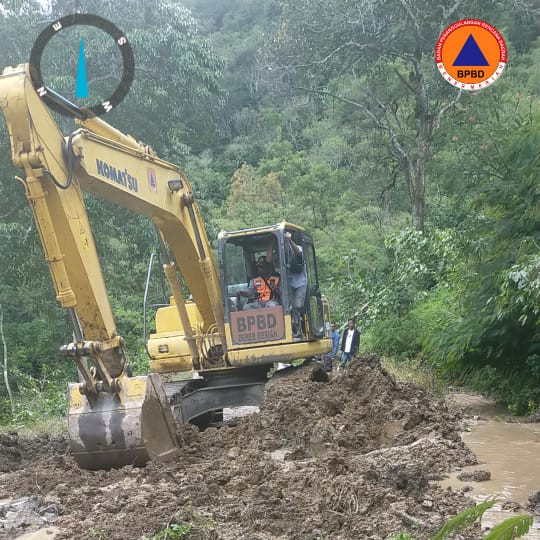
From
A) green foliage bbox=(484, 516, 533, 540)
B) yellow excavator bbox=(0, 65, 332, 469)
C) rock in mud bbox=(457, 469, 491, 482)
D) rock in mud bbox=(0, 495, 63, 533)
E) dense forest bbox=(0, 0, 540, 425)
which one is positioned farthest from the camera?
dense forest bbox=(0, 0, 540, 425)

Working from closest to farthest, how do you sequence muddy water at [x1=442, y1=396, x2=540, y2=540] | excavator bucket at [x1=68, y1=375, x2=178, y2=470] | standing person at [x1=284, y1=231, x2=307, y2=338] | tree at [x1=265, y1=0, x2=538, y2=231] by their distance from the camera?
muddy water at [x1=442, y1=396, x2=540, y2=540] → excavator bucket at [x1=68, y1=375, x2=178, y2=470] → standing person at [x1=284, y1=231, x2=307, y2=338] → tree at [x1=265, y1=0, x2=538, y2=231]

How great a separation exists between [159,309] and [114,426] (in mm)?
4651

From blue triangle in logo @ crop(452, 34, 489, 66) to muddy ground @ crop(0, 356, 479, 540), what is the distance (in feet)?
27.8

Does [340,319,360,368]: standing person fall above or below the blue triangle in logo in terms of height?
below

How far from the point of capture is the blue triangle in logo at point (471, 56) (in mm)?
16656

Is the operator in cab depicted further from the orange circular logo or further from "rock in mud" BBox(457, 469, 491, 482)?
the orange circular logo

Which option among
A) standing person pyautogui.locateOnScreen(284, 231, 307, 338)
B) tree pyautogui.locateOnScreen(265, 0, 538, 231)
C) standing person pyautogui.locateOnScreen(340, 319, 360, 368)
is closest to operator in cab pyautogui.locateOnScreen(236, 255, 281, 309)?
standing person pyautogui.locateOnScreen(284, 231, 307, 338)

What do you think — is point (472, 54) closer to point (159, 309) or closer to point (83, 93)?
point (159, 309)

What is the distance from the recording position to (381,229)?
32.6m

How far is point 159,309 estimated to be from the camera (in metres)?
12.3

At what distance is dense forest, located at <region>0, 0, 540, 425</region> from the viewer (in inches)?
464

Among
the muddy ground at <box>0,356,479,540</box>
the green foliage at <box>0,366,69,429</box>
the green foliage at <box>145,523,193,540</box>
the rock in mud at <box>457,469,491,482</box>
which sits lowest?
the green foliage at <box>0,366,69,429</box>

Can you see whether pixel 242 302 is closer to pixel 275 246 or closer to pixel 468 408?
pixel 275 246

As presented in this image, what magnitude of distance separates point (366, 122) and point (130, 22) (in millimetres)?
15200
